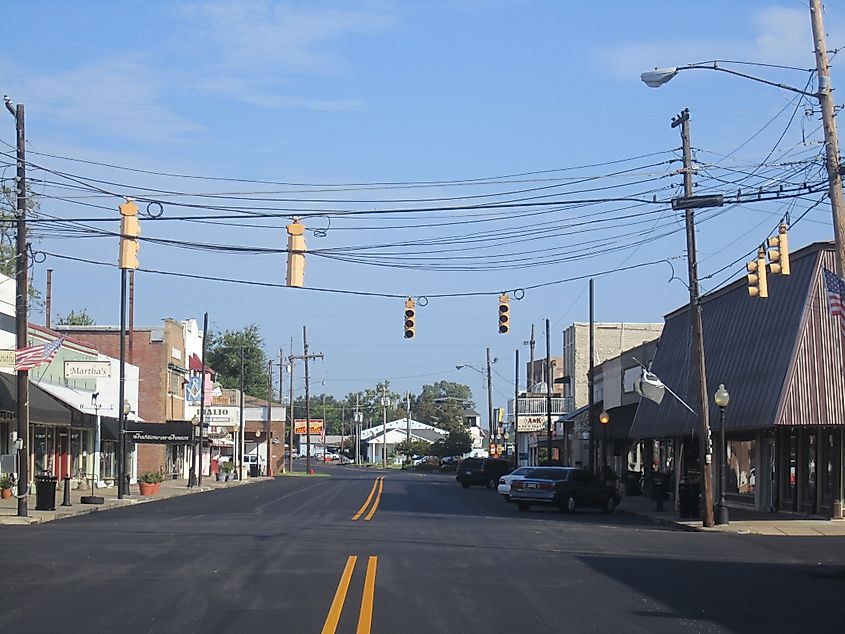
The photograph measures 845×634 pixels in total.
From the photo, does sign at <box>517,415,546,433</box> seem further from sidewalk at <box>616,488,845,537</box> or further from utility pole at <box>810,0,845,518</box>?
utility pole at <box>810,0,845,518</box>

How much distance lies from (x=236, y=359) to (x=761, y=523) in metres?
108

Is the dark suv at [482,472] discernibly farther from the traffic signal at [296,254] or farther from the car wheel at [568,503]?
the traffic signal at [296,254]

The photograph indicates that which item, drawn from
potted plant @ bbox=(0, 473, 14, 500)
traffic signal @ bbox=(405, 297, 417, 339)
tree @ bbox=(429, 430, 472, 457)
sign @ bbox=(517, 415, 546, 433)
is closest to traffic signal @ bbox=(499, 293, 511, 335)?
traffic signal @ bbox=(405, 297, 417, 339)

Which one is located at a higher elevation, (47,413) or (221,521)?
(47,413)

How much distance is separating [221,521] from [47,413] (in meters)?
13.4

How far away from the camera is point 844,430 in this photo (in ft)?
101

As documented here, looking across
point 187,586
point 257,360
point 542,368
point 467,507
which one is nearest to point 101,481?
point 467,507

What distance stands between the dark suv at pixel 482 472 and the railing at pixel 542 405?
49.1 feet

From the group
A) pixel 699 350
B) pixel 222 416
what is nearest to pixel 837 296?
pixel 699 350

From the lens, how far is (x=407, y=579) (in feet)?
51.6

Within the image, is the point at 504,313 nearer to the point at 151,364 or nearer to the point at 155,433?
the point at 155,433

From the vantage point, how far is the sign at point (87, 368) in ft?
149

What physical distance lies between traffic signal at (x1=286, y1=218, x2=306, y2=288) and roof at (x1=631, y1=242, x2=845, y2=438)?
46.0 feet

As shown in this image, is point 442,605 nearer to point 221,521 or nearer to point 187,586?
point 187,586
